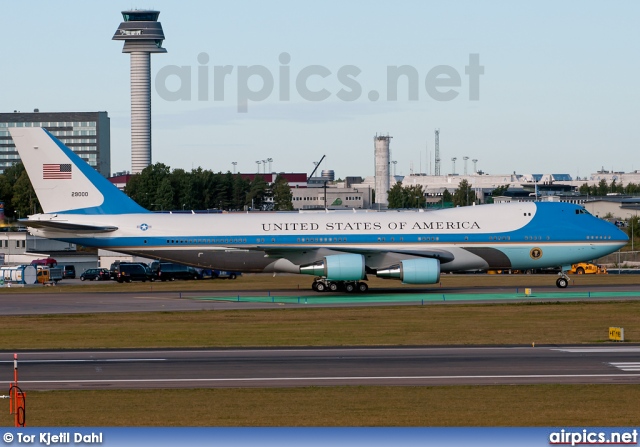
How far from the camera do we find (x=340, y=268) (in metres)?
52.0

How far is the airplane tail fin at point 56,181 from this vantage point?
181ft

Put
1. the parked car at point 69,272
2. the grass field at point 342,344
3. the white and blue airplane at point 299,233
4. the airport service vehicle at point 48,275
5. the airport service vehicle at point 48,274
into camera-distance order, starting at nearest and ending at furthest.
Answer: the grass field at point 342,344, the white and blue airplane at point 299,233, the airport service vehicle at point 48,275, the airport service vehicle at point 48,274, the parked car at point 69,272

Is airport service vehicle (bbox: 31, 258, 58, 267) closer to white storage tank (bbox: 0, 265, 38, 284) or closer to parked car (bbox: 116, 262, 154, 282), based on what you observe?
white storage tank (bbox: 0, 265, 38, 284)

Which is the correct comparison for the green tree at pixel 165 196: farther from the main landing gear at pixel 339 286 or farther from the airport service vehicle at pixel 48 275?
the main landing gear at pixel 339 286

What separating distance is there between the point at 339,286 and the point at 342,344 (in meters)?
21.7

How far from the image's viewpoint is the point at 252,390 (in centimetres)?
2447

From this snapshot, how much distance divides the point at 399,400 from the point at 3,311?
30.6m

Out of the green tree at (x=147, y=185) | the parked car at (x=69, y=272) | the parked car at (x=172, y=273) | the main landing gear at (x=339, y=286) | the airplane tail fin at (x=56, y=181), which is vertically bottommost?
the parked car at (x=69, y=272)

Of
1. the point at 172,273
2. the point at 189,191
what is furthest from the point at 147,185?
the point at 172,273

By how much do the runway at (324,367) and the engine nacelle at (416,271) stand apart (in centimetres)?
1922

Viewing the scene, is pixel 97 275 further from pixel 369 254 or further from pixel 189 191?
pixel 189 191

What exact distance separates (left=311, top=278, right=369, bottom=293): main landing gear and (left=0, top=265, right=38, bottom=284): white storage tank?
99.6ft

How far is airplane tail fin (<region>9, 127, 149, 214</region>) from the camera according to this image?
5512cm

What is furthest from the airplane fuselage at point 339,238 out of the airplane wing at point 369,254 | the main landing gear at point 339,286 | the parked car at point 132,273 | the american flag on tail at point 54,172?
the parked car at point 132,273
